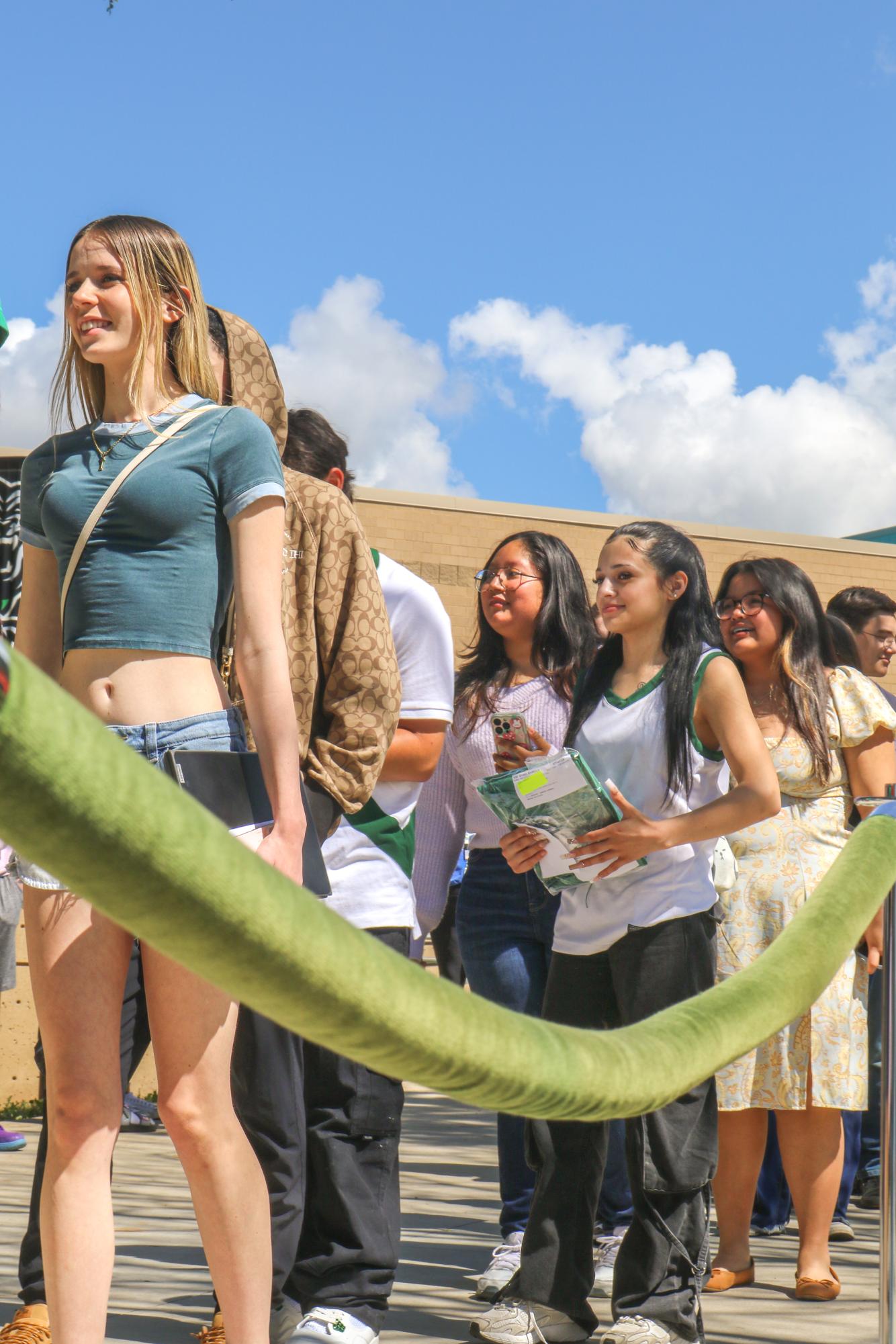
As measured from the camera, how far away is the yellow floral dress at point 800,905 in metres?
4.51

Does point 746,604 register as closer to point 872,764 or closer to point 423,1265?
point 872,764

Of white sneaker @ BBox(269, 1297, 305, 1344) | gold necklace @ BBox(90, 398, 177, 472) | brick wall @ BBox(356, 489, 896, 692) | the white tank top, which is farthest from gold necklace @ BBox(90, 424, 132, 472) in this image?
brick wall @ BBox(356, 489, 896, 692)

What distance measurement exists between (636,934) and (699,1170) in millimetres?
549

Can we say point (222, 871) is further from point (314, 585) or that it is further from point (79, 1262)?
point (314, 585)

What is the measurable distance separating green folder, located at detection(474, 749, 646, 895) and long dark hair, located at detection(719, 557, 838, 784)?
1302 millimetres

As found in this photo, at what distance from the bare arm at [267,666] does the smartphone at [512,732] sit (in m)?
1.25

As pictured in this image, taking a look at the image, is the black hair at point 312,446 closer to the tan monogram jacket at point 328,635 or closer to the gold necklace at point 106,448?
the tan monogram jacket at point 328,635

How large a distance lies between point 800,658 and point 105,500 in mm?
2716

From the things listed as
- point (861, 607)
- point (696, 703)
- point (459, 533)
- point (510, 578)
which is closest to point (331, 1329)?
point (696, 703)

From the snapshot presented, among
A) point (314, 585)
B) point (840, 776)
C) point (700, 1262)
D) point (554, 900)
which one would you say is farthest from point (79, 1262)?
point (840, 776)

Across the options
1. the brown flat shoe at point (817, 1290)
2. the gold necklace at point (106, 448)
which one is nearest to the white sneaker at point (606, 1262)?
the brown flat shoe at point (817, 1290)

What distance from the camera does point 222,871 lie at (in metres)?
1.14

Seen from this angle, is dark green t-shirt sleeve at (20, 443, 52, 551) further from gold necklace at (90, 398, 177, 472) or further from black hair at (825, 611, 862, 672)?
black hair at (825, 611, 862, 672)

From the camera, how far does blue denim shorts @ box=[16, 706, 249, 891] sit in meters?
2.49
